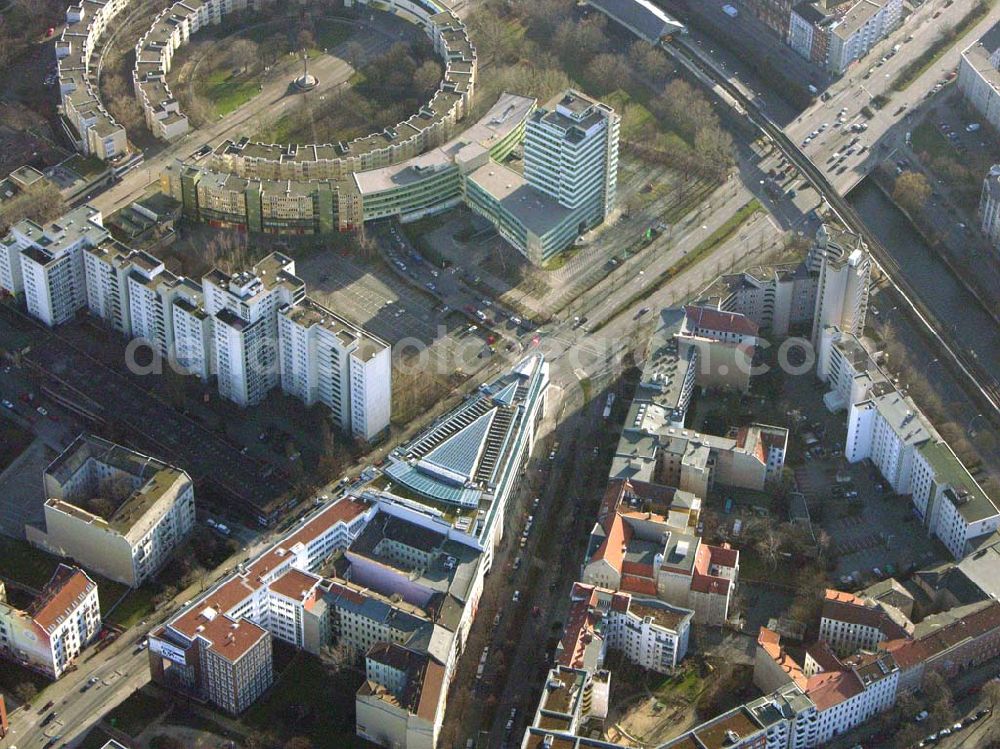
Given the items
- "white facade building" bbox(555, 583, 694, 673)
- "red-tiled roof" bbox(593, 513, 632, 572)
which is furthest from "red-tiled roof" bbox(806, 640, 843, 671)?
"red-tiled roof" bbox(593, 513, 632, 572)

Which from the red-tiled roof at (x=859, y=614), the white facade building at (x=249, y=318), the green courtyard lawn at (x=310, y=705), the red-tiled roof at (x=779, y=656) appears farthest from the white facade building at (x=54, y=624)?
the red-tiled roof at (x=859, y=614)

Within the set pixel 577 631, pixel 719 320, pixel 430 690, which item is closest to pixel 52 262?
pixel 430 690

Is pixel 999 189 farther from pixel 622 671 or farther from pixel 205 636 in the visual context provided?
pixel 205 636

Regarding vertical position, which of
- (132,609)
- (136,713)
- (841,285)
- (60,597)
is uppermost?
(841,285)

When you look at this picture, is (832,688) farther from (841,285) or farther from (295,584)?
(841,285)

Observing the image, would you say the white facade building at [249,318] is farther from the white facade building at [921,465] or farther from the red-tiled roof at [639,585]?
the white facade building at [921,465]

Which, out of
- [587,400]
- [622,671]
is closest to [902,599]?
[622,671]

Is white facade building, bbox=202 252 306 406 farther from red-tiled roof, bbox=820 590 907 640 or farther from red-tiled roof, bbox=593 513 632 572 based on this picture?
red-tiled roof, bbox=820 590 907 640
